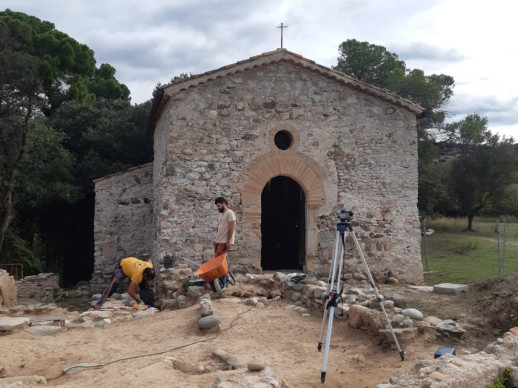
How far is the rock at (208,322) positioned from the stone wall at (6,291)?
19.1 feet

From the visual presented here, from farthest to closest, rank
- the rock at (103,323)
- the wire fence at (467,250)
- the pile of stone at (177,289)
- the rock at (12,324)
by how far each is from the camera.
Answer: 1. the wire fence at (467,250)
2. the pile of stone at (177,289)
3. the rock at (103,323)
4. the rock at (12,324)

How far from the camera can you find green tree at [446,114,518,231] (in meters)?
27.8

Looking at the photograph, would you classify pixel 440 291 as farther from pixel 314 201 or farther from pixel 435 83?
pixel 435 83

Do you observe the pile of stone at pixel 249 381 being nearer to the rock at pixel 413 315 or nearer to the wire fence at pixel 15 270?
the rock at pixel 413 315

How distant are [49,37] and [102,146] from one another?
9428 millimetres

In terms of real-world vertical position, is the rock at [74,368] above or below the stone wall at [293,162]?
below

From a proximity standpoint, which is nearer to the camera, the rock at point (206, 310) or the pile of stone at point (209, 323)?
the pile of stone at point (209, 323)

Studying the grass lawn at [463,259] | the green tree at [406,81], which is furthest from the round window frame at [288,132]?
the green tree at [406,81]

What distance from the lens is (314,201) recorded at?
11.8m

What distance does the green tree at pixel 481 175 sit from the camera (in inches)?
1095

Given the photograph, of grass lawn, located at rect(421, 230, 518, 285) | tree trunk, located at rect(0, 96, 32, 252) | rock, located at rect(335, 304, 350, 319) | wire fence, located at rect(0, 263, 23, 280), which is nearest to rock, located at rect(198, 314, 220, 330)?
Result: rock, located at rect(335, 304, 350, 319)

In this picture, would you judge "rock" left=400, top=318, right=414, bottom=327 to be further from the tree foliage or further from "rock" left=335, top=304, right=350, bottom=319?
the tree foliage

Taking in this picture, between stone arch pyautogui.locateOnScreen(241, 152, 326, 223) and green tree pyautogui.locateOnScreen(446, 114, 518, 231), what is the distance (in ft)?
60.7

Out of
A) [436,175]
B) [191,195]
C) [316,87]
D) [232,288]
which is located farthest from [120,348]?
[436,175]
